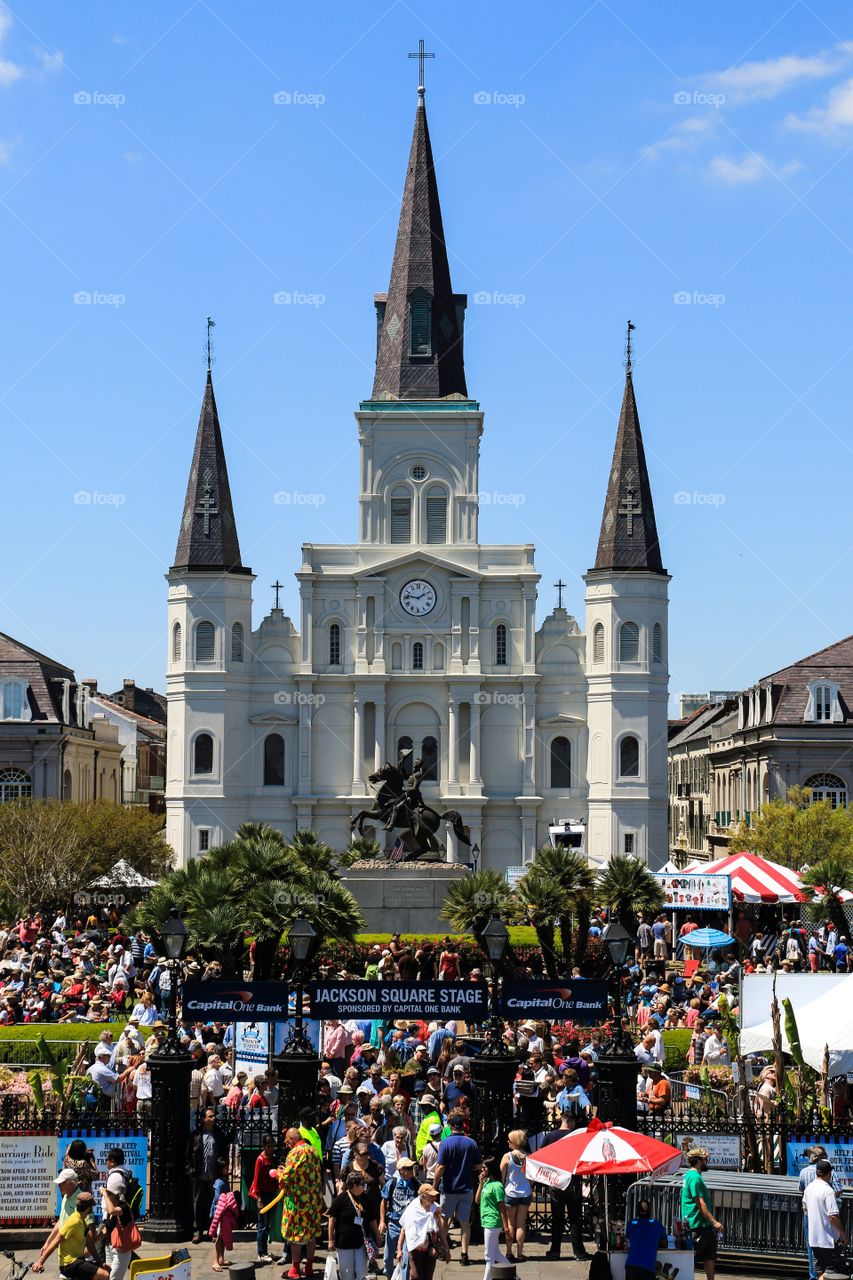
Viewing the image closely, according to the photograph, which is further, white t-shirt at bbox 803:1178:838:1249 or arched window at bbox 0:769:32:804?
arched window at bbox 0:769:32:804

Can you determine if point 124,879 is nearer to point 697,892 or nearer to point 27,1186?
point 697,892

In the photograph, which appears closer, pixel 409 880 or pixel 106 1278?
pixel 106 1278

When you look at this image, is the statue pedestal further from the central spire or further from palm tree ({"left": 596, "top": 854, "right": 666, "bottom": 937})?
the central spire

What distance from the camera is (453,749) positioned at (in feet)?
253

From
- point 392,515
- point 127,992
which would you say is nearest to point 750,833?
point 392,515

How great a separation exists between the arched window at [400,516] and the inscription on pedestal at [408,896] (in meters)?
33.3

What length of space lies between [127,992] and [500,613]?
146 ft

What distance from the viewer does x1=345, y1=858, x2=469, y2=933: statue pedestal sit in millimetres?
47656

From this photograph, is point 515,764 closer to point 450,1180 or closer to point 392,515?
point 392,515

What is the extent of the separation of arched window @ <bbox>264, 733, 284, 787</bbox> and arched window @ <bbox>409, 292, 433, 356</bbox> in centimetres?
1781

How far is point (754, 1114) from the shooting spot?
21.1m

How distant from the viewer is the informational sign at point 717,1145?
19391 mm

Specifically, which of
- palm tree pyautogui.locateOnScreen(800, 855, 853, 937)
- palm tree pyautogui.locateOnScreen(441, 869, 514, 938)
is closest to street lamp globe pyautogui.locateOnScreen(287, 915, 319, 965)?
palm tree pyautogui.locateOnScreen(441, 869, 514, 938)

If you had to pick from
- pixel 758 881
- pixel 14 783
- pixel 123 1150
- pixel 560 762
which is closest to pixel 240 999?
pixel 123 1150
